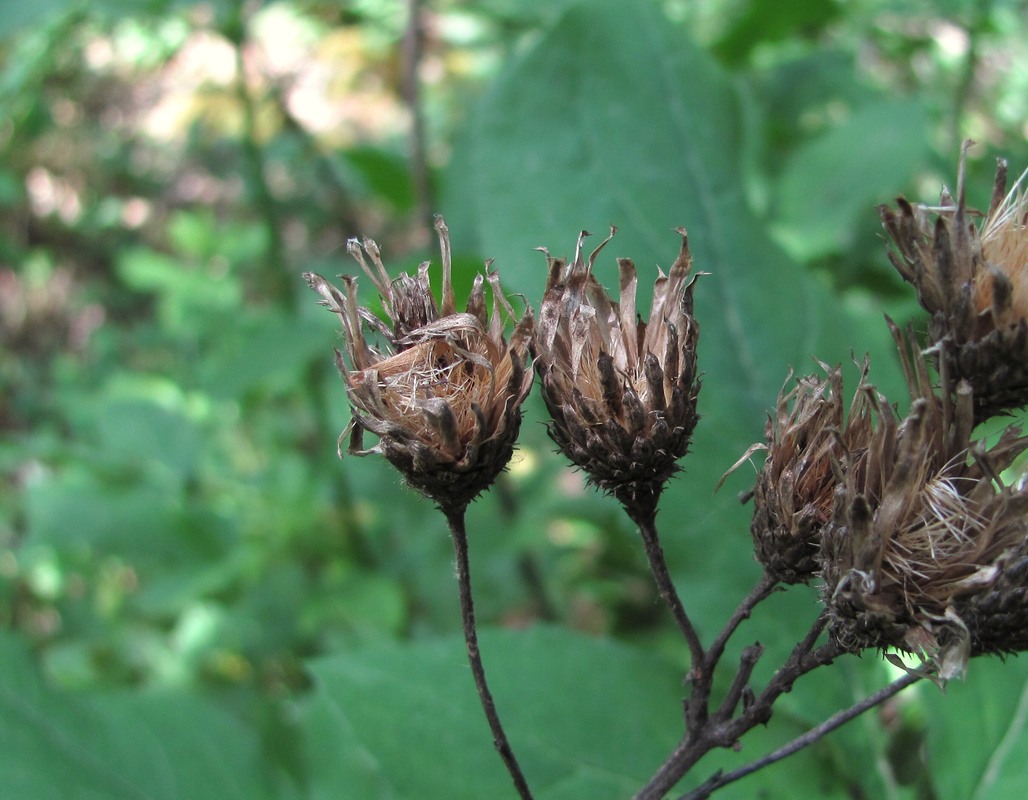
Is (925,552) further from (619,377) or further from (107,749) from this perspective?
(107,749)

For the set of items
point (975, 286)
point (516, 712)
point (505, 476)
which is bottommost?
point (516, 712)

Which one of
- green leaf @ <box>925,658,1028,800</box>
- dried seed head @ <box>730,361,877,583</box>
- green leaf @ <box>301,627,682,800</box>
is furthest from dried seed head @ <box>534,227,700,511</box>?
green leaf @ <box>925,658,1028,800</box>

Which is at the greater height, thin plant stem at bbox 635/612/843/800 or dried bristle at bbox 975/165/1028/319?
dried bristle at bbox 975/165/1028/319

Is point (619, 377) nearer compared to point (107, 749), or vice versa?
point (619, 377)

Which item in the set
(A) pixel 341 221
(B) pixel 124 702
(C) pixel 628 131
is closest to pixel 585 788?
(B) pixel 124 702

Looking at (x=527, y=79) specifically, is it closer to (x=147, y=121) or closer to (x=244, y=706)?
(x=244, y=706)

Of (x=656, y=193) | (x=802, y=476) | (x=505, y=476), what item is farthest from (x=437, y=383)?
(x=505, y=476)

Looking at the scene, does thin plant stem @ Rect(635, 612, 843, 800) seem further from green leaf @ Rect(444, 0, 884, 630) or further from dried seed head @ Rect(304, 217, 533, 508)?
green leaf @ Rect(444, 0, 884, 630)
